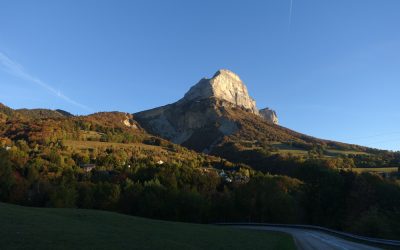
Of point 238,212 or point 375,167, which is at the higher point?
point 375,167

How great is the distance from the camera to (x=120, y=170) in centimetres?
17075

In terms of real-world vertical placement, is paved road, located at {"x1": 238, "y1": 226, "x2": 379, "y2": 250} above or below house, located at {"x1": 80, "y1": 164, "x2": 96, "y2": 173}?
below

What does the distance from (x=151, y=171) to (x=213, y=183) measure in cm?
2558

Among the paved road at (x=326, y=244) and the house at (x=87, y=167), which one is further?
the house at (x=87, y=167)

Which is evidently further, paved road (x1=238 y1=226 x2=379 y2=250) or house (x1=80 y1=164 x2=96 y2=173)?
house (x1=80 y1=164 x2=96 y2=173)

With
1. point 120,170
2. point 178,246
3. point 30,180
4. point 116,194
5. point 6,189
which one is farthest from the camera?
point 120,170

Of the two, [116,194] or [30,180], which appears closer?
[116,194]

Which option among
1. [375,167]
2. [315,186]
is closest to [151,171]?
[315,186]

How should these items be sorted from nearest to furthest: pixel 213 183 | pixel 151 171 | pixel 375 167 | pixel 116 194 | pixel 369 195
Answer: pixel 369 195 < pixel 116 194 < pixel 213 183 < pixel 151 171 < pixel 375 167

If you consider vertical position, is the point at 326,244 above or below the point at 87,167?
below

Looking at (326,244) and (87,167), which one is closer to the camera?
(326,244)

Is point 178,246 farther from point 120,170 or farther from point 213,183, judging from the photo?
point 120,170

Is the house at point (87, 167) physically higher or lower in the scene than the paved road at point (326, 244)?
higher

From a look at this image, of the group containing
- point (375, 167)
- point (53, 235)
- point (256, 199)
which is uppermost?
point (375, 167)
